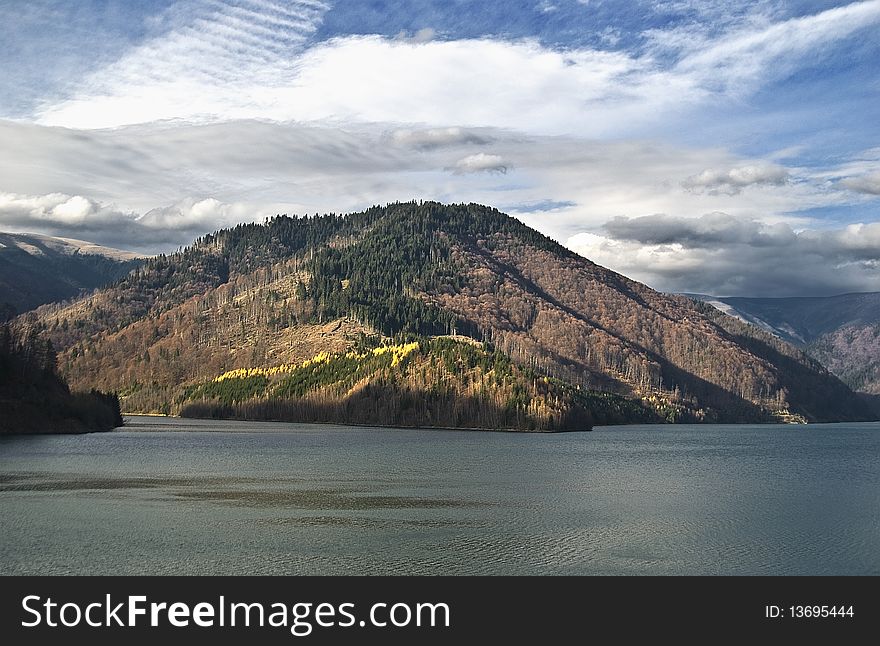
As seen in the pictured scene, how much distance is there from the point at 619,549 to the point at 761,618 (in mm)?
19937

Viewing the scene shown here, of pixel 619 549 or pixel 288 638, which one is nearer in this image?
pixel 288 638

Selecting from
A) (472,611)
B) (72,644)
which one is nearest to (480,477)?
(472,611)

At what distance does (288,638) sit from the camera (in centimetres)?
5212

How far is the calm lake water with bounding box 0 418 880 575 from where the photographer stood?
6975cm

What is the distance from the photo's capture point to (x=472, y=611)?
57.3m

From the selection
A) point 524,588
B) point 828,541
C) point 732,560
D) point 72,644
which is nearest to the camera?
point 72,644

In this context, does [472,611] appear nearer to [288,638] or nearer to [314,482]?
[288,638]

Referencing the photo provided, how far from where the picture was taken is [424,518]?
92.1 metres

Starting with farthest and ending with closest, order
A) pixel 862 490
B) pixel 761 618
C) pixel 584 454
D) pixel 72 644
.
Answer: pixel 584 454
pixel 862 490
pixel 761 618
pixel 72 644

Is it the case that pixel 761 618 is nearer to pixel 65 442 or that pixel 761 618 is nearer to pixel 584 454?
pixel 584 454

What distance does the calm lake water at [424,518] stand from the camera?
229 feet

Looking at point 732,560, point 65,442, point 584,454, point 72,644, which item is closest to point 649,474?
point 584,454

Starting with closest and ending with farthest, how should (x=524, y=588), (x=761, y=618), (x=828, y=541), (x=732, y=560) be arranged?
(x=761, y=618), (x=524, y=588), (x=732, y=560), (x=828, y=541)

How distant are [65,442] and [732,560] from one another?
562 ft
